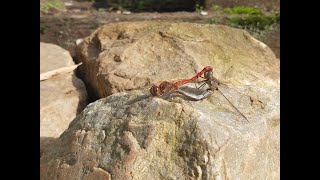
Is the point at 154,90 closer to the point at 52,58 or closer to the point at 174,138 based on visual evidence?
the point at 174,138

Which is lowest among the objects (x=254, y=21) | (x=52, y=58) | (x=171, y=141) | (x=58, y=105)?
(x=58, y=105)

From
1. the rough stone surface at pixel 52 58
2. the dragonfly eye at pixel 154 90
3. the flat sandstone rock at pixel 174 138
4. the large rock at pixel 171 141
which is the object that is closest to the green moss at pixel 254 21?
the rough stone surface at pixel 52 58

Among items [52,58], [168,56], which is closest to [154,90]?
[168,56]

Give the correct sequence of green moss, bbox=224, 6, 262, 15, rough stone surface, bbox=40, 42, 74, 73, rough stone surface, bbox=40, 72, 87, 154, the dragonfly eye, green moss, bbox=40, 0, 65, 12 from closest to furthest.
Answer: the dragonfly eye → rough stone surface, bbox=40, 72, 87, 154 → rough stone surface, bbox=40, 42, 74, 73 → green moss, bbox=224, 6, 262, 15 → green moss, bbox=40, 0, 65, 12

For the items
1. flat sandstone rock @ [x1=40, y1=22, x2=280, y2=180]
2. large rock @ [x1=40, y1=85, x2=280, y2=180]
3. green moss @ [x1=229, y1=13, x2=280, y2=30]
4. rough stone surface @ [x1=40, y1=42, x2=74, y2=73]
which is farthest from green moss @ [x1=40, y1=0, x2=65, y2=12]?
large rock @ [x1=40, y1=85, x2=280, y2=180]

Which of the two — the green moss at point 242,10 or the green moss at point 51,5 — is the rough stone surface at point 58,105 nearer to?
the green moss at point 51,5

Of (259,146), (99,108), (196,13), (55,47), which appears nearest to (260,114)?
(259,146)

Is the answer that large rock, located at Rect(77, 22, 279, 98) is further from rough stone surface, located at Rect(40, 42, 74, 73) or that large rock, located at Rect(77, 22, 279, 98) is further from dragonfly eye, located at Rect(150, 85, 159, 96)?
dragonfly eye, located at Rect(150, 85, 159, 96)
